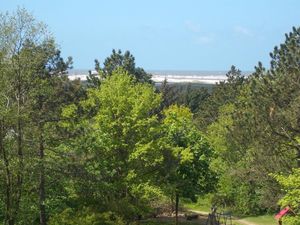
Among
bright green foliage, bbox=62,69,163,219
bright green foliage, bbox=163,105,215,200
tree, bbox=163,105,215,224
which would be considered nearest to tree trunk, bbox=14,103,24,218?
bright green foliage, bbox=62,69,163,219

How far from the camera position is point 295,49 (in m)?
24.5

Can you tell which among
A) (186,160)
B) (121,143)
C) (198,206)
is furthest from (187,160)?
(198,206)

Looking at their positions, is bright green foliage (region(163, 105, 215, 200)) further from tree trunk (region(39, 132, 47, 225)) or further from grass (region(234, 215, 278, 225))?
tree trunk (region(39, 132, 47, 225))

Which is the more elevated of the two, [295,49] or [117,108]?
[295,49]

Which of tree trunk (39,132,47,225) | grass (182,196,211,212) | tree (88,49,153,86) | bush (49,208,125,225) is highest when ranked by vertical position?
tree (88,49,153,86)

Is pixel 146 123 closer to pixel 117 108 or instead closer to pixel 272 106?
pixel 117 108

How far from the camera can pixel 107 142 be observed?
84.2 feet

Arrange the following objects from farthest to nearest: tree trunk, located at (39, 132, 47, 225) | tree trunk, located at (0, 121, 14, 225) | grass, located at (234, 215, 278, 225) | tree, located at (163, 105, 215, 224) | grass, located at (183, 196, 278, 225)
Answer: grass, located at (183, 196, 278, 225) < grass, located at (234, 215, 278, 225) < tree, located at (163, 105, 215, 224) < tree trunk, located at (39, 132, 47, 225) < tree trunk, located at (0, 121, 14, 225)

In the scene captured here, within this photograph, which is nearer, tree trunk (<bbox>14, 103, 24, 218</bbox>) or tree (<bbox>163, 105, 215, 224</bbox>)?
tree trunk (<bbox>14, 103, 24, 218</bbox>)

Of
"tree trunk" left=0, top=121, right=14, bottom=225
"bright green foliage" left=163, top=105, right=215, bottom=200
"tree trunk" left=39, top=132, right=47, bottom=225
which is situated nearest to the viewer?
"tree trunk" left=0, top=121, right=14, bottom=225

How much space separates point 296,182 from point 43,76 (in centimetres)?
1134

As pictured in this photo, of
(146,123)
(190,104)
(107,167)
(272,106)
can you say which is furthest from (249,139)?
(190,104)

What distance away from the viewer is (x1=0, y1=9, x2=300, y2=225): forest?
18.5 m

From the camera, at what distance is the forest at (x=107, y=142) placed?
1850cm
